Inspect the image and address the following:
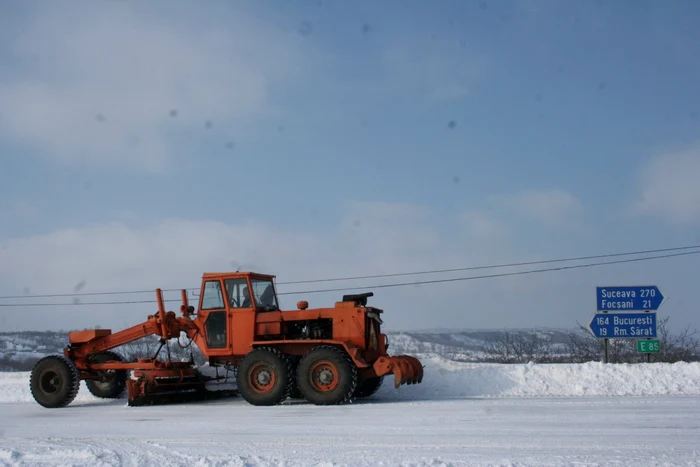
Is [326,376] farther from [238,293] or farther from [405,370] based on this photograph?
[238,293]

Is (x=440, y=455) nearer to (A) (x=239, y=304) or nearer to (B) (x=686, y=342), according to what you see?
(A) (x=239, y=304)

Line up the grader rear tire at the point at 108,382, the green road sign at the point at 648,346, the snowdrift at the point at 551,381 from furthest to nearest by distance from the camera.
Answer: the green road sign at the point at 648,346, the grader rear tire at the point at 108,382, the snowdrift at the point at 551,381

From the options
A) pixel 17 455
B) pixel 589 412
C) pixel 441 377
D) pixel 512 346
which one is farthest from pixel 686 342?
pixel 17 455

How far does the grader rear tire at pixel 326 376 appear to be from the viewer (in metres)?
15.0

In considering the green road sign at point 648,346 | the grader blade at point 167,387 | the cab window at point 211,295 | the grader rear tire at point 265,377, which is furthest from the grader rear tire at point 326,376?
the green road sign at point 648,346

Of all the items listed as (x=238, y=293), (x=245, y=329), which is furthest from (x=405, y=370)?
(x=238, y=293)

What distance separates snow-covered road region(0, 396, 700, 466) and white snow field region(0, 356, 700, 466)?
0.02 m

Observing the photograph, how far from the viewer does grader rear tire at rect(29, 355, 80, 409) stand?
54.3 ft

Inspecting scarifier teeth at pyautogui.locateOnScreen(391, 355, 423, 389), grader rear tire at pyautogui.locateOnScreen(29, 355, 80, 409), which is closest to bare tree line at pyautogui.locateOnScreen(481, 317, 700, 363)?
scarifier teeth at pyautogui.locateOnScreen(391, 355, 423, 389)

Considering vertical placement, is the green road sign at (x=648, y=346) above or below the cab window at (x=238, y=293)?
below

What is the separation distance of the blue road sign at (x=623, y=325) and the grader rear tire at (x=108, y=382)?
38.6 ft

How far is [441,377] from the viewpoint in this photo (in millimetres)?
17641

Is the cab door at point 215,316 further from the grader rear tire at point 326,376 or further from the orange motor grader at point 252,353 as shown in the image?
the grader rear tire at point 326,376

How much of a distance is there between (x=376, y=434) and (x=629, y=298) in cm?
1066
